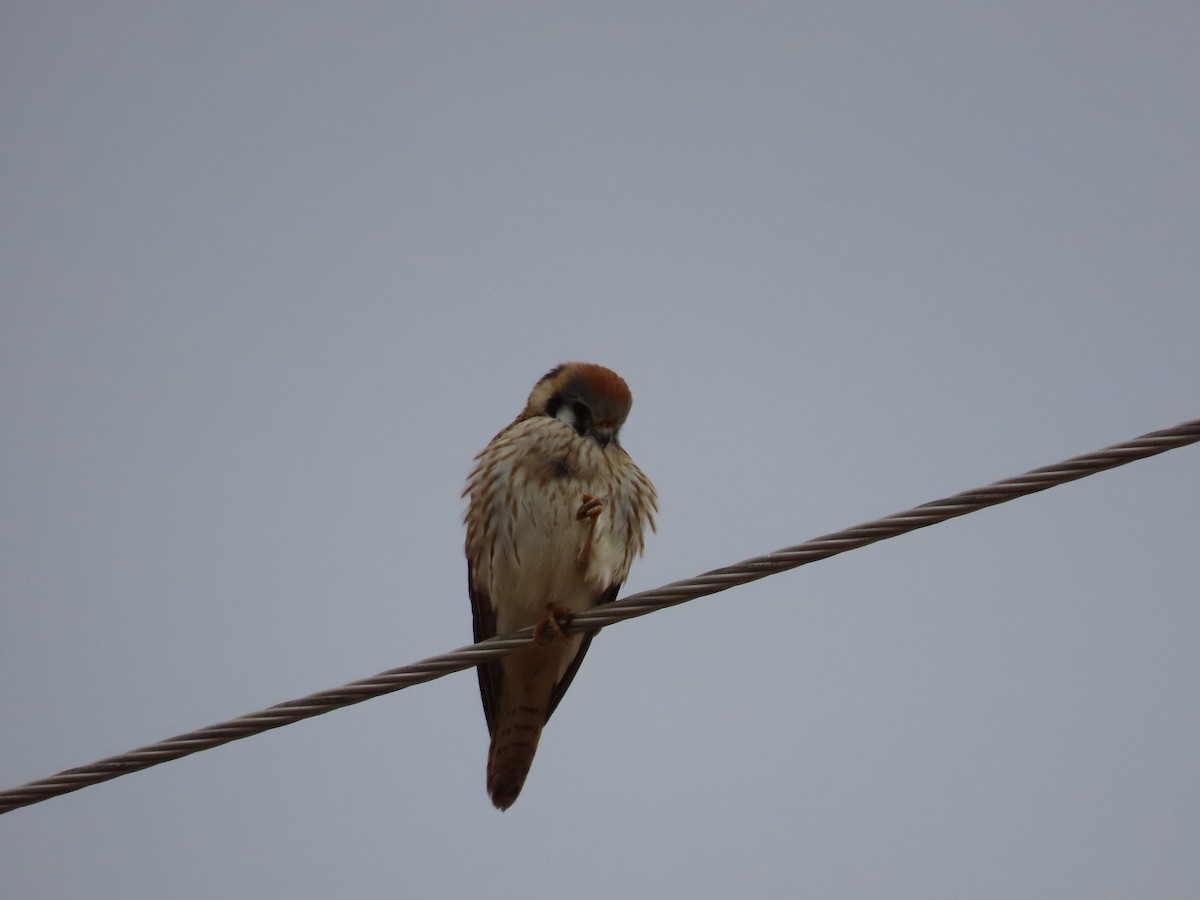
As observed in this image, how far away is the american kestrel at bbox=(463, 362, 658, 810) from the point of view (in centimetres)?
481

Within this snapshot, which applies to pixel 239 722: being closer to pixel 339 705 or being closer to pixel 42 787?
pixel 339 705

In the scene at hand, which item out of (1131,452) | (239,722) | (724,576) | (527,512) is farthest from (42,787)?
(1131,452)

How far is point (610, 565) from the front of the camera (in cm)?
487

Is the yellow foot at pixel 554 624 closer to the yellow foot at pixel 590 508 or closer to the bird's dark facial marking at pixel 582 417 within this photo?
the yellow foot at pixel 590 508

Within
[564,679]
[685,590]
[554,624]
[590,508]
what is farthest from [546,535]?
[685,590]

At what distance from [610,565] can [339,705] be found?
1.70 m

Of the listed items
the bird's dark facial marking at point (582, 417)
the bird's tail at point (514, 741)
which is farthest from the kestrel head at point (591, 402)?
the bird's tail at point (514, 741)

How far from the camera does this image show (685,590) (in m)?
3.43

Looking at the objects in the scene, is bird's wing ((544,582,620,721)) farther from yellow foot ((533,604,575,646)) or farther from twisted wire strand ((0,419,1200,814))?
twisted wire strand ((0,419,1200,814))

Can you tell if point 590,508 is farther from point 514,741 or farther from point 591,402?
point 514,741

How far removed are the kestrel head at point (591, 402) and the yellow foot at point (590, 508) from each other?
0.36 metres

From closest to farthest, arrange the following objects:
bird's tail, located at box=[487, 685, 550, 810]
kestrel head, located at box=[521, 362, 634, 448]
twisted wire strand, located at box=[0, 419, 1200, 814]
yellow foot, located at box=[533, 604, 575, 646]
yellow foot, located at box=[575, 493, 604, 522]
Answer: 1. twisted wire strand, located at box=[0, 419, 1200, 814]
2. yellow foot, located at box=[533, 604, 575, 646]
3. yellow foot, located at box=[575, 493, 604, 522]
4. kestrel head, located at box=[521, 362, 634, 448]
5. bird's tail, located at box=[487, 685, 550, 810]

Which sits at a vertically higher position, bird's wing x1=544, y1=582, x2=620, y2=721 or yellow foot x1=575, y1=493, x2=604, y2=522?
yellow foot x1=575, y1=493, x2=604, y2=522

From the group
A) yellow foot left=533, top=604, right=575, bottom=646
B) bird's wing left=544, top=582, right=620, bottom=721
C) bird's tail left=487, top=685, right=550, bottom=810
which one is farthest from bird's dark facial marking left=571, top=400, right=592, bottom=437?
bird's tail left=487, top=685, right=550, bottom=810
